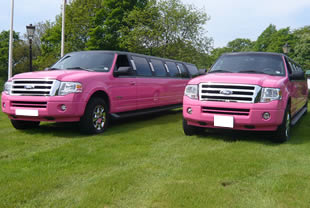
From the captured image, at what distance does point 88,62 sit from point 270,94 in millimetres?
4164

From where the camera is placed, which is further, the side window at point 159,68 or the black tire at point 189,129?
the side window at point 159,68

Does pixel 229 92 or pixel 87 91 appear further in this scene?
pixel 87 91

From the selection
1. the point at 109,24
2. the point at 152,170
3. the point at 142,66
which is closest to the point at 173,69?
the point at 142,66

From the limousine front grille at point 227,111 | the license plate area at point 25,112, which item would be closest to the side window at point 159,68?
the limousine front grille at point 227,111

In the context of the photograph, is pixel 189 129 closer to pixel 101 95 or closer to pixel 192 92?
pixel 192 92

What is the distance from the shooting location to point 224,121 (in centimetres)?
575

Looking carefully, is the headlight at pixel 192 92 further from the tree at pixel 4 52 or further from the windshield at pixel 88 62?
the tree at pixel 4 52

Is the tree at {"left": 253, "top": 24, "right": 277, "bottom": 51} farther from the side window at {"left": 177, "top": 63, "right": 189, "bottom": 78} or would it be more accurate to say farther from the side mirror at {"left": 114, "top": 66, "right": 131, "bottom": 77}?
the side mirror at {"left": 114, "top": 66, "right": 131, "bottom": 77}

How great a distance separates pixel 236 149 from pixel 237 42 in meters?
116

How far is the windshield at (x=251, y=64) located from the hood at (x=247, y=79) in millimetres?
398

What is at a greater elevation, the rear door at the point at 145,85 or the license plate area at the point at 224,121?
the rear door at the point at 145,85

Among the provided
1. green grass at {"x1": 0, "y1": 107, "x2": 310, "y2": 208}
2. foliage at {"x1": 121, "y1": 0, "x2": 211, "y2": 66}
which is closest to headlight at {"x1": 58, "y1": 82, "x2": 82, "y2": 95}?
green grass at {"x1": 0, "y1": 107, "x2": 310, "y2": 208}

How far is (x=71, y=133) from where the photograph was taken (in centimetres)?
684

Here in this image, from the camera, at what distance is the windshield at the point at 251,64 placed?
6.69 m
